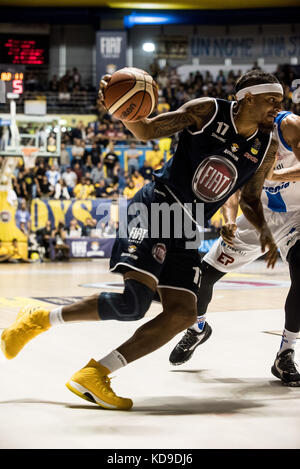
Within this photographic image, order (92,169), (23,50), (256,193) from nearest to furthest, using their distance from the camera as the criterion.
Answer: (256,193)
(92,169)
(23,50)

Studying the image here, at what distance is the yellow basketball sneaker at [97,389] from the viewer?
3.05m

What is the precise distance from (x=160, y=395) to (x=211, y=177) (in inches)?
46.9

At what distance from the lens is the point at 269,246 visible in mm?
3439

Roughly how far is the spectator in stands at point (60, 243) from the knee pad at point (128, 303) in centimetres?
1242

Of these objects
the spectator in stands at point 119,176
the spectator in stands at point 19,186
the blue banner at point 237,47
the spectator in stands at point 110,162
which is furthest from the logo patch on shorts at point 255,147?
the blue banner at point 237,47

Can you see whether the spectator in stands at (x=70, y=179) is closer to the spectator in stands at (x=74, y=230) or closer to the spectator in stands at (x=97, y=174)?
the spectator in stands at (x=97, y=174)

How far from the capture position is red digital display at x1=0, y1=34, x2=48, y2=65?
958 inches

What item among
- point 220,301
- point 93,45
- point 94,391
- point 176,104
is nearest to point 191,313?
point 94,391

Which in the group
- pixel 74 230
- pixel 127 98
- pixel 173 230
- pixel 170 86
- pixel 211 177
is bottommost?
pixel 74 230

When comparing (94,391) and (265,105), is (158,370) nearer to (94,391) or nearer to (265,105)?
(94,391)

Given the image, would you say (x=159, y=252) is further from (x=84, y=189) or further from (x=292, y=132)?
(x=84, y=189)

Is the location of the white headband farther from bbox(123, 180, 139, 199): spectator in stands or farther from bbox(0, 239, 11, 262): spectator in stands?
bbox(123, 180, 139, 199): spectator in stands

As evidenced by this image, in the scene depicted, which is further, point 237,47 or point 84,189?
point 237,47

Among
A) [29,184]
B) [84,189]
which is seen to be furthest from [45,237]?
[84,189]
